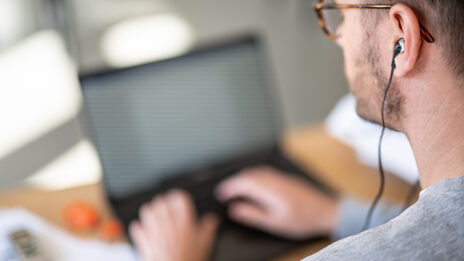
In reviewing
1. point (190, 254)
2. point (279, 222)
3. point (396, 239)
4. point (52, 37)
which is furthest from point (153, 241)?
point (52, 37)

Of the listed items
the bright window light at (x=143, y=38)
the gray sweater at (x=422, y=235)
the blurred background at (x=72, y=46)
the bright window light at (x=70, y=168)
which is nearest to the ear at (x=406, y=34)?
the gray sweater at (x=422, y=235)

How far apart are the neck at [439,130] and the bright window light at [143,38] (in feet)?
4.64

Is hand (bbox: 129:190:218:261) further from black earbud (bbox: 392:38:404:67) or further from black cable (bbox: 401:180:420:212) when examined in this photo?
black earbud (bbox: 392:38:404:67)

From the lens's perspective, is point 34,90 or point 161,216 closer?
point 161,216

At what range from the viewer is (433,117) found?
1.94 ft

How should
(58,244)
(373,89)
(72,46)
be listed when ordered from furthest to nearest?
(72,46), (58,244), (373,89)

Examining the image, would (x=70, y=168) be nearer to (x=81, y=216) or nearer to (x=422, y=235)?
(x=81, y=216)

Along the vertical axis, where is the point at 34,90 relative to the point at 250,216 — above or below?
above

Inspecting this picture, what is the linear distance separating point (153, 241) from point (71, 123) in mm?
1213

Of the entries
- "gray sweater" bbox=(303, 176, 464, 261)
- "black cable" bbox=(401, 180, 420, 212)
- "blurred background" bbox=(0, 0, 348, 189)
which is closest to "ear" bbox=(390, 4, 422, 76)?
"gray sweater" bbox=(303, 176, 464, 261)

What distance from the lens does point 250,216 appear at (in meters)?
0.95

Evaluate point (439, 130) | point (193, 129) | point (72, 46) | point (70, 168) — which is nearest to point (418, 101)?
point (439, 130)

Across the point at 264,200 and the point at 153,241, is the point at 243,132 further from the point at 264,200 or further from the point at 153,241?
the point at 153,241

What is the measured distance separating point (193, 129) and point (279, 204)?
0.21m
